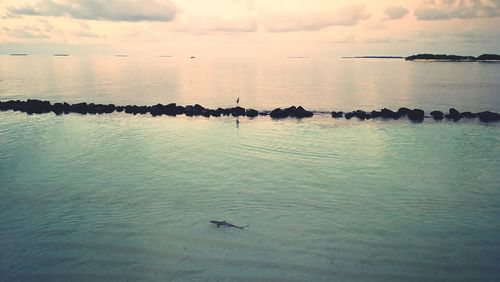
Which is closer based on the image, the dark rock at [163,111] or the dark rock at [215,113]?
the dark rock at [215,113]

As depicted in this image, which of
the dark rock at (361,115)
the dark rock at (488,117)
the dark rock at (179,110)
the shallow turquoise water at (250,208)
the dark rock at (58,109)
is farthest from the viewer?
the dark rock at (58,109)

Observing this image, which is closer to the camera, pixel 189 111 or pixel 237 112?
pixel 189 111

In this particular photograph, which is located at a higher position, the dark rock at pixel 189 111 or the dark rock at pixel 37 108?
the dark rock at pixel 37 108

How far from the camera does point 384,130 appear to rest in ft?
101

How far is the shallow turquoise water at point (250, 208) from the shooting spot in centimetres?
1048

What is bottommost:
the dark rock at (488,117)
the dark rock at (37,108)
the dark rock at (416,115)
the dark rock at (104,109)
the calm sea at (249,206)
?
the calm sea at (249,206)

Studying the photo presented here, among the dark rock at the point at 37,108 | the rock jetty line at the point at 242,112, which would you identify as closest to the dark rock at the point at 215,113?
the rock jetty line at the point at 242,112

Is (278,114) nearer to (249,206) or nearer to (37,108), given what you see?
(249,206)

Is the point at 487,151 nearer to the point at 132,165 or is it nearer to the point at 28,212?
the point at 132,165

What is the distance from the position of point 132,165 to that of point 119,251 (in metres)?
9.52

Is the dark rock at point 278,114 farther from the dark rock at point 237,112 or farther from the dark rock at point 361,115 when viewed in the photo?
the dark rock at point 361,115

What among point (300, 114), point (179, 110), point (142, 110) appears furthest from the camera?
point (142, 110)

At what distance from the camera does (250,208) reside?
14.5m

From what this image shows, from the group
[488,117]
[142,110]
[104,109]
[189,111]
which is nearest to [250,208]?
[189,111]
